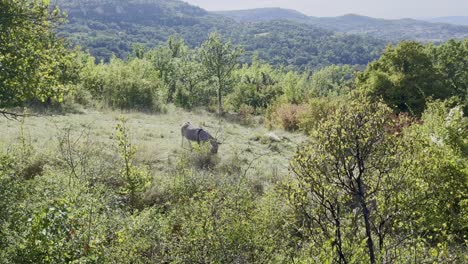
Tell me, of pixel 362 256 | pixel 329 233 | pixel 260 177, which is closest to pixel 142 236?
pixel 329 233

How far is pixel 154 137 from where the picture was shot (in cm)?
1762

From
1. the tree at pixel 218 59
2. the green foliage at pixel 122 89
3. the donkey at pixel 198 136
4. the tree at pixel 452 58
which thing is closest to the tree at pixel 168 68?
the tree at pixel 218 59

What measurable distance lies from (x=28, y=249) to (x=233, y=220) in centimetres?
387

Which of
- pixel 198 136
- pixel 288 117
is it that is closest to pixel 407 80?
pixel 288 117

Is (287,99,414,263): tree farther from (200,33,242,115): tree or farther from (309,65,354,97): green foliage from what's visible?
(309,65,354,97): green foliage

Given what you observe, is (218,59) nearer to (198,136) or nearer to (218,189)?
(198,136)

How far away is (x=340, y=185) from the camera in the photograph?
6.11 m

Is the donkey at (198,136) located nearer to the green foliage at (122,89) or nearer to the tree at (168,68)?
the green foliage at (122,89)

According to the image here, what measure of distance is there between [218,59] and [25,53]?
71.8ft

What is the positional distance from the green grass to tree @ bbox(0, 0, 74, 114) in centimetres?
264

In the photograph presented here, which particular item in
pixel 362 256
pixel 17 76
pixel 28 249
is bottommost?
pixel 362 256

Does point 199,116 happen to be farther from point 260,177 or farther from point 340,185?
point 340,185

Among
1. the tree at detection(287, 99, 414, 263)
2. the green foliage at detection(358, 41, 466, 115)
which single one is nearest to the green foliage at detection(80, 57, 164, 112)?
the green foliage at detection(358, 41, 466, 115)

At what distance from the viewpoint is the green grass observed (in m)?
13.6
